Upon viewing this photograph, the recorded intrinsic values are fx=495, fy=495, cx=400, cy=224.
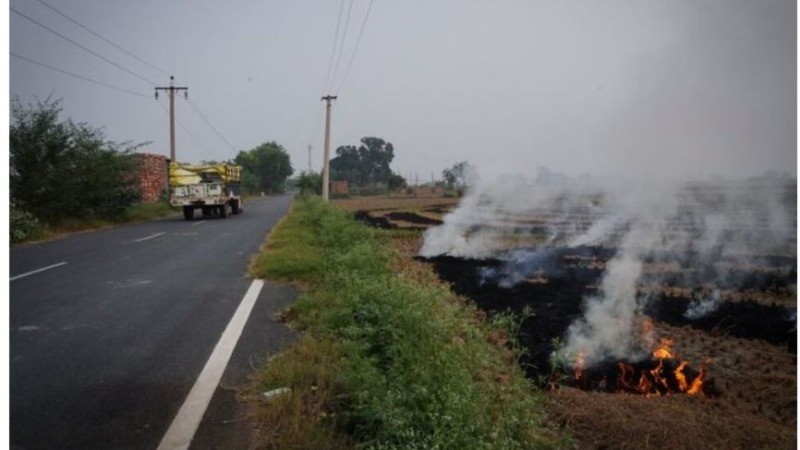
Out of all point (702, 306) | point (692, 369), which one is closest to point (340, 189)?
point (702, 306)

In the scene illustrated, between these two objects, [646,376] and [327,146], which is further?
[327,146]

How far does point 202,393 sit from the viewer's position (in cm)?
345

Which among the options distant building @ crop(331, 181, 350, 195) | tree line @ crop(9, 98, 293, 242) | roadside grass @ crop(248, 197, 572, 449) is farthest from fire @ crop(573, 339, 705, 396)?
distant building @ crop(331, 181, 350, 195)

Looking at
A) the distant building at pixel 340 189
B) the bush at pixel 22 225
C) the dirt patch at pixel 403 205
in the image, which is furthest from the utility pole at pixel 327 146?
the distant building at pixel 340 189

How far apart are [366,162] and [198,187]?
62607 mm

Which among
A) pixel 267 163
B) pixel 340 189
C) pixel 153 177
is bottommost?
pixel 340 189

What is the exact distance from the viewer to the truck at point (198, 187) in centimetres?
1994

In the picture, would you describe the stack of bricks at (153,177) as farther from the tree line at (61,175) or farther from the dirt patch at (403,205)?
the dirt patch at (403,205)

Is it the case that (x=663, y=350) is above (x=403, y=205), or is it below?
below

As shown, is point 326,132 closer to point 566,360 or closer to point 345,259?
point 345,259

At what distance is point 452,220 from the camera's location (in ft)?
66.5

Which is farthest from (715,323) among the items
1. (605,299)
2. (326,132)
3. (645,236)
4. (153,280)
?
(326,132)

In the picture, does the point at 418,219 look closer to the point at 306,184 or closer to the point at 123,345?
the point at 123,345

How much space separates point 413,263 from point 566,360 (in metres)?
5.71
